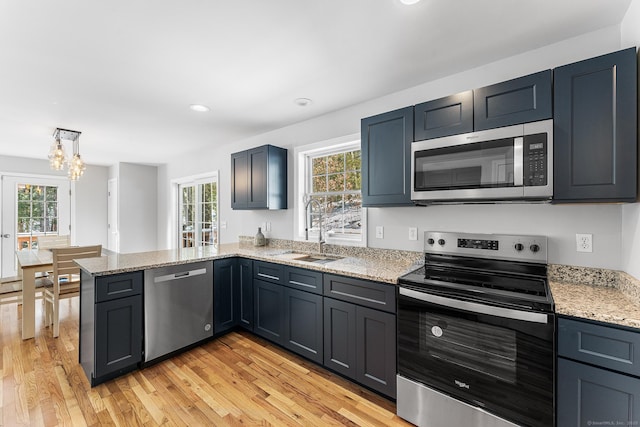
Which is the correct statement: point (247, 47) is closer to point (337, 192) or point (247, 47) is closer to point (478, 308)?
point (337, 192)

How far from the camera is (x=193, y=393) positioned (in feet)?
6.83

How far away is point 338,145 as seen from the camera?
120 inches

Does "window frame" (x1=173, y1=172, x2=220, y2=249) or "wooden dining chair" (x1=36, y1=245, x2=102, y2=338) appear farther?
"window frame" (x1=173, y1=172, x2=220, y2=249)

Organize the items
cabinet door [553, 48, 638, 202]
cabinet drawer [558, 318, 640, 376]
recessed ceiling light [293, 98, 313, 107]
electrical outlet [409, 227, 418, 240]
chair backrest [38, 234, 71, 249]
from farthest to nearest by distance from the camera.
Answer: chair backrest [38, 234, 71, 249] → recessed ceiling light [293, 98, 313, 107] → electrical outlet [409, 227, 418, 240] → cabinet door [553, 48, 638, 202] → cabinet drawer [558, 318, 640, 376]

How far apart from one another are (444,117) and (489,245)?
3.20 feet

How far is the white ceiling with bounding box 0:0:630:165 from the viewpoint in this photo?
1.55 metres

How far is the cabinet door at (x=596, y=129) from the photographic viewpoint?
142 cm

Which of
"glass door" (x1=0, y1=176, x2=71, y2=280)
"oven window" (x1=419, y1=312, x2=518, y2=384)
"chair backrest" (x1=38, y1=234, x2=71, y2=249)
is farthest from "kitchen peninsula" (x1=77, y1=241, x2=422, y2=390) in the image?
"glass door" (x1=0, y1=176, x2=71, y2=280)

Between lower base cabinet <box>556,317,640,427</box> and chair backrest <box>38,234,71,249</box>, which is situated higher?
chair backrest <box>38,234,71,249</box>

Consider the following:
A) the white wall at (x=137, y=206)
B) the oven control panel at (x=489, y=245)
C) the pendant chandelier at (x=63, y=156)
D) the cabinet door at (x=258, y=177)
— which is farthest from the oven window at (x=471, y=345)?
the white wall at (x=137, y=206)

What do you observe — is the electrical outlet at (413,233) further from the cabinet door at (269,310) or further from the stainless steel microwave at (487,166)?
the cabinet door at (269,310)

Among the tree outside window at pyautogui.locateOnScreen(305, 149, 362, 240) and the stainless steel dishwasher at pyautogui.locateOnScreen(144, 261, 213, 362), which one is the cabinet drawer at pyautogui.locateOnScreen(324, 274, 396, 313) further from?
the stainless steel dishwasher at pyautogui.locateOnScreen(144, 261, 213, 362)

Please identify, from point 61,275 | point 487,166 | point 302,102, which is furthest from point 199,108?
point 487,166

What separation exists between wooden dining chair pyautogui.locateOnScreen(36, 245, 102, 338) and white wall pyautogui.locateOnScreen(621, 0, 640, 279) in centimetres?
436
